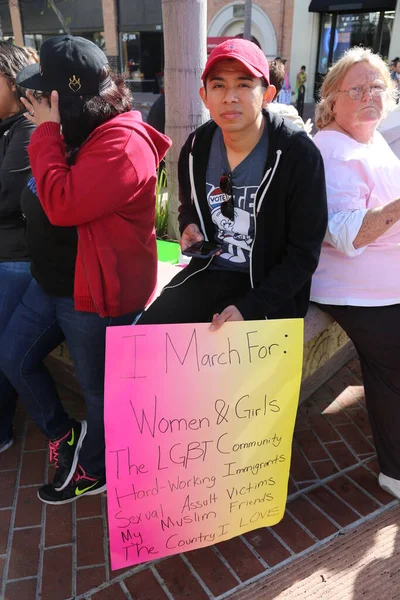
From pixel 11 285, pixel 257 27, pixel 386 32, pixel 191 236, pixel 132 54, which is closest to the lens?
pixel 191 236

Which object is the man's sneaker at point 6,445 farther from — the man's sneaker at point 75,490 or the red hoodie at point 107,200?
the red hoodie at point 107,200

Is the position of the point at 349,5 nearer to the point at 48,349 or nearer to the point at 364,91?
the point at 364,91

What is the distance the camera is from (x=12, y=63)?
2279 millimetres

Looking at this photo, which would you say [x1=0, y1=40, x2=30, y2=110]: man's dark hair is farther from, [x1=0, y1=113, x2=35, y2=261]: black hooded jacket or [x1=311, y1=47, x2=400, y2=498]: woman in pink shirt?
[x1=311, y1=47, x2=400, y2=498]: woman in pink shirt

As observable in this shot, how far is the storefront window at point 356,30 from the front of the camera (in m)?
17.8

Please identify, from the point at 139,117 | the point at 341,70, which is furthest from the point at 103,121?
the point at 341,70

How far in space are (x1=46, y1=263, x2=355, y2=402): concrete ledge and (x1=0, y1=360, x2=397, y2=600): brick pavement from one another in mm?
Result: 343

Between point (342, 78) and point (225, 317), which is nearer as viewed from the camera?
point (225, 317)

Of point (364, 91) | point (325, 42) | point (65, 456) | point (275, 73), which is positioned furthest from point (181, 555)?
point (325, 42)

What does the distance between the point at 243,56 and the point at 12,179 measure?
109cm

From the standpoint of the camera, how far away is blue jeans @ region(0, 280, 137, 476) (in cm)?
199

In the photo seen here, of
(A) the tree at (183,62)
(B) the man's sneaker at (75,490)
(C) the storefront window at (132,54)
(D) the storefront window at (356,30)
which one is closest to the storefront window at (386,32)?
(D) the storefront window at (356,30)

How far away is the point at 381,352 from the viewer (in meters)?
2.18

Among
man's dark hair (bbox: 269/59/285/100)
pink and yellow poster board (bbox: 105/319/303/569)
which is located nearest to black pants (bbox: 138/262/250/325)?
pink and yellow poster board (bbox: 105/319/303/569)
